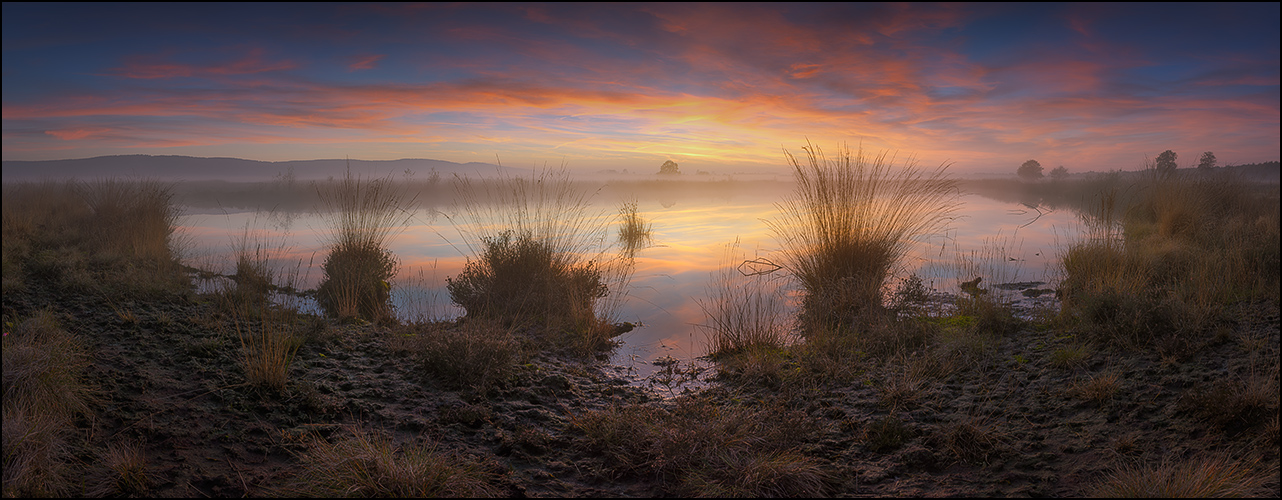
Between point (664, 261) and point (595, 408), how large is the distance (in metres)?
6.24

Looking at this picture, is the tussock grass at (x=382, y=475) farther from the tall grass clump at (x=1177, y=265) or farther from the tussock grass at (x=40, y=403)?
the tall grass clump at (x=1177, y=265)

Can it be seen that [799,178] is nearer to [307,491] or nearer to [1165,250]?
[1165,250]

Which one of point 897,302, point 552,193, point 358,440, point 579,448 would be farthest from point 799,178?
point 358,440

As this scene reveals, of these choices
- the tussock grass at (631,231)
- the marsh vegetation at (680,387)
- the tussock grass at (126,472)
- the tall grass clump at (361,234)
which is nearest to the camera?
the tussock grass at (126,472)

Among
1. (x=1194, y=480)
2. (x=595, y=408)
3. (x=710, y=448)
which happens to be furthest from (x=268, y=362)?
(x=1194, y=480)

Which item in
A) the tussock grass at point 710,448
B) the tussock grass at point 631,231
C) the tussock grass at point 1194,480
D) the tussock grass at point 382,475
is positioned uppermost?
the tussock grass at point 631,231

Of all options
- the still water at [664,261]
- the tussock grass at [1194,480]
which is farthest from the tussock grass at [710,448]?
the still water at [664,261]

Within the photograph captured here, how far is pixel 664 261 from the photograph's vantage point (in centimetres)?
986

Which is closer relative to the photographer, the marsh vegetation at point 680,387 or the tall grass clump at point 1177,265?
the marsh vegetation at point 680,387

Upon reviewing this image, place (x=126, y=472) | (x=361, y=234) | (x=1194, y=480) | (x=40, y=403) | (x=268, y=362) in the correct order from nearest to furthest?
(x=1194, y=480) → (x=126, y=472) → (x=40, y=403) → (x=268, y=362) → (x=361, y=234)

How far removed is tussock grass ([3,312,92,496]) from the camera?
7.13 feet

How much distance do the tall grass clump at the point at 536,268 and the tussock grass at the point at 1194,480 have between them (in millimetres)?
3971

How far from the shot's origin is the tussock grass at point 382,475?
230 cm

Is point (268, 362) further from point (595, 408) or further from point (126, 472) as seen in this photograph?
point (595, 408)
